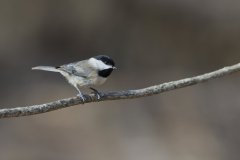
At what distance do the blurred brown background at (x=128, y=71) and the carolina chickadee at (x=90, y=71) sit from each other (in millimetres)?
2871

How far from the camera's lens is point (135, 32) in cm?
820

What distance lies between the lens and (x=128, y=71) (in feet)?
26.8

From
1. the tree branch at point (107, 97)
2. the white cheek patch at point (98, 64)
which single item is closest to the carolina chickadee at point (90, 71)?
the white cheek patch at point (98, 64)

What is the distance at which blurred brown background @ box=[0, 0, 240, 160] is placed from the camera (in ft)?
22.1

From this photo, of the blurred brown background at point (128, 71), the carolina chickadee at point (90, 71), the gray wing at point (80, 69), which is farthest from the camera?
the blurred brown background at point (128, 71)

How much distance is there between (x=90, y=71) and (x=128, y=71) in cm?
453

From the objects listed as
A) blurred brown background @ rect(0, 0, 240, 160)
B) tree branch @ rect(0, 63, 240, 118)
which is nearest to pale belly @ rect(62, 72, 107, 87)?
tree branch @ rect(0, 63, 240, 118)

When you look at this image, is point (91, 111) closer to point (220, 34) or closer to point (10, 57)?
point (10, 57)

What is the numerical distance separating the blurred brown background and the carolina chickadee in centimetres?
287

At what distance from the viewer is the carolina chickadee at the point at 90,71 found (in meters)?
3.54

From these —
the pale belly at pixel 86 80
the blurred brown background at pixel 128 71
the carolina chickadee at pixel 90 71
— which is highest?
the carolina chickadee at pixel 90 71

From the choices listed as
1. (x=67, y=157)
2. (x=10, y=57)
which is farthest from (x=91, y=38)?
(x=67, y=157)

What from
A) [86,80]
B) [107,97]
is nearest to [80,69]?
[86,80]

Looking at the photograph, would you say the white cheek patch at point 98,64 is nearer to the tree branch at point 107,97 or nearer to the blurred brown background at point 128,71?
the tree branch at point 107,97
